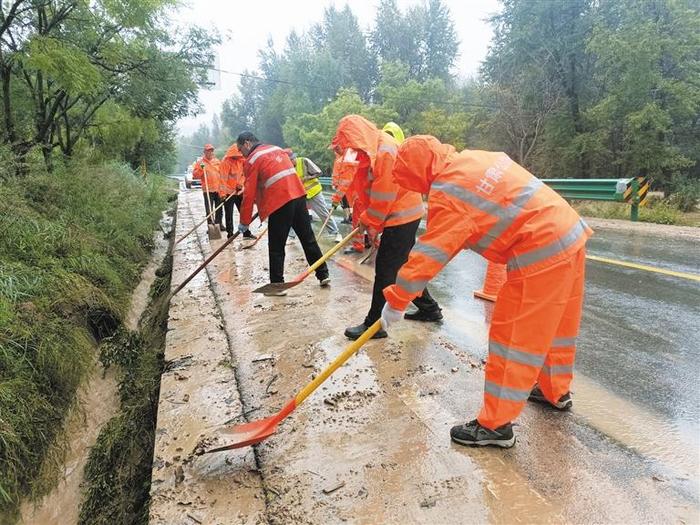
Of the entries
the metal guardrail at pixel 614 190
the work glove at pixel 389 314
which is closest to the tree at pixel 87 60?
the work glove at pixel 389 314

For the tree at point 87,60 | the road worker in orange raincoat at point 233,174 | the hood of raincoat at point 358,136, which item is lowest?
the road worker in orange raincoat at point 233,174

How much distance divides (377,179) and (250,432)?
1920mm

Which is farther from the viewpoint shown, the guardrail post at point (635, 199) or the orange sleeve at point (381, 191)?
the guardrail post at point (635, 199)

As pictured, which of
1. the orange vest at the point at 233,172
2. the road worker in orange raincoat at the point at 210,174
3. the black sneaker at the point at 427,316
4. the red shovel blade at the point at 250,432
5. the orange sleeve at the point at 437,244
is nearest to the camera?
the orange sleeve at the point at 437,244

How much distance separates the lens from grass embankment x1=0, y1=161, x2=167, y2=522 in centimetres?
279

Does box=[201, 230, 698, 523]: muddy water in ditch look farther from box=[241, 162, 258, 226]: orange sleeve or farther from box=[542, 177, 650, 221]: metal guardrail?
box=[542, 177, 650, 221]: metal guardrail

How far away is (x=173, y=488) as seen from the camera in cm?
200

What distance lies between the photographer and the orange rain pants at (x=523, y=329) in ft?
6.48

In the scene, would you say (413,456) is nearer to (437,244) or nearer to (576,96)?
(437,244)

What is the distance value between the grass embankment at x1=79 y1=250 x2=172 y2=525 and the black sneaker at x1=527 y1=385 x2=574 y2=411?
2.09m

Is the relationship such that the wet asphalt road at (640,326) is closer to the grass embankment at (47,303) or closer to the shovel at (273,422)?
the shovel at (273,422)

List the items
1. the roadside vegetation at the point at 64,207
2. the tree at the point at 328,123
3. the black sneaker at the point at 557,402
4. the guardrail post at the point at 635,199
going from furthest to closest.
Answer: the tree at the point at 328,123 < the guardrail post at the point at 635,199 < the roadside vegetation at the point at 64,207 < the black sneaker at the point at 557,402

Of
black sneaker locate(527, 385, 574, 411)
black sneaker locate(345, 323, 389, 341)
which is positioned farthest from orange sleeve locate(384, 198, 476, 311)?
black sneaker locate(345, 323, 389, 341)

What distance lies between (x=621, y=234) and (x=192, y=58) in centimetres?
972
